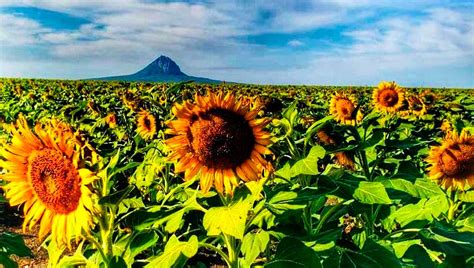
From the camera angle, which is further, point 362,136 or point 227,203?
point 362,136

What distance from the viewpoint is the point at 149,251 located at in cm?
603

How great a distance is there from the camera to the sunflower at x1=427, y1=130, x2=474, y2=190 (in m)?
4.01

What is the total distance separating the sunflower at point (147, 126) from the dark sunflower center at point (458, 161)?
11.5 ft

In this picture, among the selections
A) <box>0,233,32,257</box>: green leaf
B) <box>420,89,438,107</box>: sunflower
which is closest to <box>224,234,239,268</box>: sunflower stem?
<box>0,233,32,257</box>: green leaf

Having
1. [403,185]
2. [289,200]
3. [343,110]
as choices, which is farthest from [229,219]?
[343,110]

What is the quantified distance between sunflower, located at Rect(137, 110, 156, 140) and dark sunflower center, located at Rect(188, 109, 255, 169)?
3.98 meters

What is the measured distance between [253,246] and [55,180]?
3.24 ft

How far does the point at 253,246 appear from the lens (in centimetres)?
284

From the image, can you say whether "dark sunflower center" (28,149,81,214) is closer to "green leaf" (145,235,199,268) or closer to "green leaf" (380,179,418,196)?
"green leaf" (145,235,199,268)

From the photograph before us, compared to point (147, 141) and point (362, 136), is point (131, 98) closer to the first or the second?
point (147, 141)

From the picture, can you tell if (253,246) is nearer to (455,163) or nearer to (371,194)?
(371,194)

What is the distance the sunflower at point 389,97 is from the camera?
320 inches

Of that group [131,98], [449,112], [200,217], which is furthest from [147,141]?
[449,112]

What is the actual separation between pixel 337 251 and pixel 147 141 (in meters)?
4.98
